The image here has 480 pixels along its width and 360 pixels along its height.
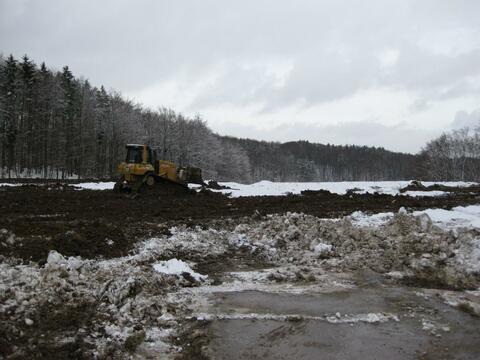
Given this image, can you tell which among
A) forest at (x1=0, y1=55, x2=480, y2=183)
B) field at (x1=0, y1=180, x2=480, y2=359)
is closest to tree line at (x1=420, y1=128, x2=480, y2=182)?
forest at (x1=0, y1=55, x2=480, y2=183)

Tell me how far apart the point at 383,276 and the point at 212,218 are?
21.4 ft

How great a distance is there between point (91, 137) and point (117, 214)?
166 ft

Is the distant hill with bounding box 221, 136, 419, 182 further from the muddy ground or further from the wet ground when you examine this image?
the wet ground

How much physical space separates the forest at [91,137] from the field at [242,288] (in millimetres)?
24885

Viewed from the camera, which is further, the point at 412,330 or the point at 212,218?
the point at 212,218

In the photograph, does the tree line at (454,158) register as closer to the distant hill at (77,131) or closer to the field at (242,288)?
the distant hill at (77,131)

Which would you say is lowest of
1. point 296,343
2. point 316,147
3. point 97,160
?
point 296,343

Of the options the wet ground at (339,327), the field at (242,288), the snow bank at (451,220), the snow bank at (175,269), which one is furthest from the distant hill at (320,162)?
the wet ground at (339,327)

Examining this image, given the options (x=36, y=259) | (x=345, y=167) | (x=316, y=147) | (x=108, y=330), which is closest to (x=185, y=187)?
(x=36, y=259)

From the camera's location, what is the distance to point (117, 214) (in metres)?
14.7

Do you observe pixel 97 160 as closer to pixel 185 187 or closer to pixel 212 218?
pixel 185 187

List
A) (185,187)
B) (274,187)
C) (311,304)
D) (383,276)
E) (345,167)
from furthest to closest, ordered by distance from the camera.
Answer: (345,167) → (274,187) → (185,187) → (383,276) → (311,304)

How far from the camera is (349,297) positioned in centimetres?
767

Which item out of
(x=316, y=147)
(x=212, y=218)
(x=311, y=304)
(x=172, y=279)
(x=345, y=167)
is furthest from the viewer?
(x=316, y=147)
